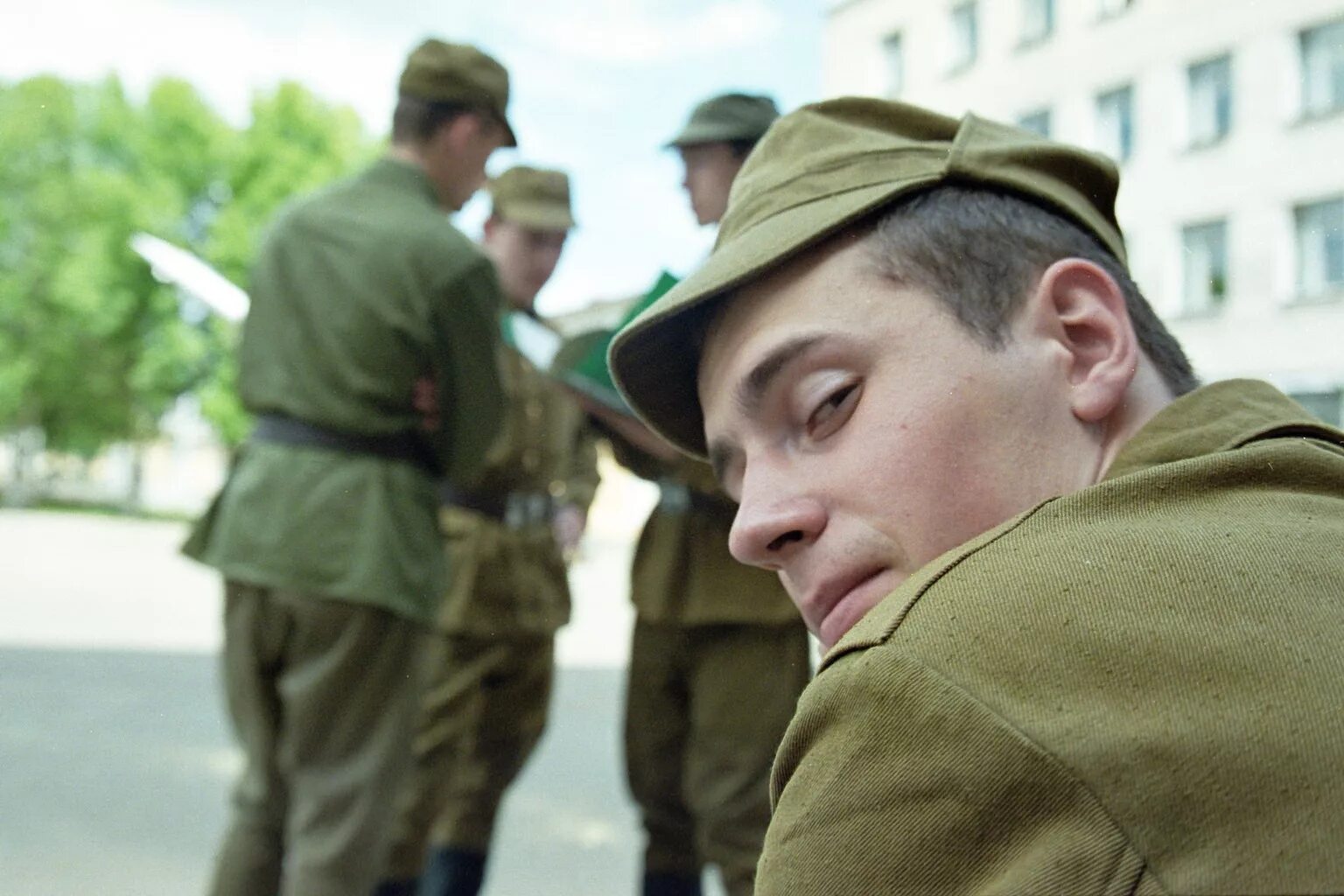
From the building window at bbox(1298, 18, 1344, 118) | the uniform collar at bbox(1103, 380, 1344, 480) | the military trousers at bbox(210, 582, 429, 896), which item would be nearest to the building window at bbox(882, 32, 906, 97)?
the building window at bbox(1298, 18, 1344, 118)

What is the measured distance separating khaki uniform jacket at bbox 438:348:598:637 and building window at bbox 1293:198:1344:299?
4.77ft

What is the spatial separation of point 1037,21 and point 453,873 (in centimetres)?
182

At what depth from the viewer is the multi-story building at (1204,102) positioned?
1199mm

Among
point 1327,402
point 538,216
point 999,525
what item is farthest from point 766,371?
point 538,216

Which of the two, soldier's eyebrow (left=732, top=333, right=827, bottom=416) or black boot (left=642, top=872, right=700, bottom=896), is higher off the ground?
soldier's eyebrow (left=732, top=333, right=827, bottom=416)

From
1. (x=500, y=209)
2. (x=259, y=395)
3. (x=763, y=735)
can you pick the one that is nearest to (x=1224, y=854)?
(x=763, y=735)

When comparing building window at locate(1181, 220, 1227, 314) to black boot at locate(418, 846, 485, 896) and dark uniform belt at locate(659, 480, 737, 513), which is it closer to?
dark uniform belt at locate(659, 480, 737, 513)

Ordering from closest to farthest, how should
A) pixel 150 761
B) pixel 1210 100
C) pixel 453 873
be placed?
pixel 1210 100 → pixel 150 761 → pixel 453 873

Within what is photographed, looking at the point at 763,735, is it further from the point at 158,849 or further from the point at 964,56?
the point at 964,56

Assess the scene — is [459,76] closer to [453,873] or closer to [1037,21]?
[1037,21]

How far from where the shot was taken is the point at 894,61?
3.94 ft

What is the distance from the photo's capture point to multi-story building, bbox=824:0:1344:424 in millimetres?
1199

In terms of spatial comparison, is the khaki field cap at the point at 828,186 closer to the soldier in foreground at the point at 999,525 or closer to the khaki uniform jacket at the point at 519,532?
the soldier in foreground at the point at 999,525

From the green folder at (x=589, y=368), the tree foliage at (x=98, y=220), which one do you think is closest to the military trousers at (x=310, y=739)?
the tree foliage at (x=98, y=220)
